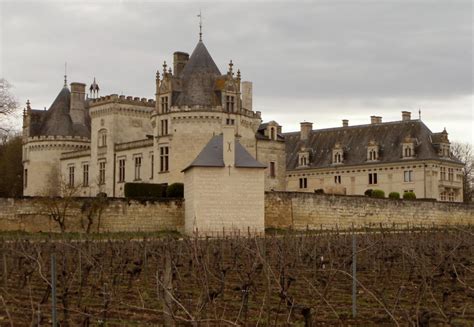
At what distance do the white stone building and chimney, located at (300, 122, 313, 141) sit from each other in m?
0.07

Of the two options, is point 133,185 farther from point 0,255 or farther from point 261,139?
point 0,255

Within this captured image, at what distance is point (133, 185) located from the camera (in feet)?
122

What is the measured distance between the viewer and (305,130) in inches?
2350

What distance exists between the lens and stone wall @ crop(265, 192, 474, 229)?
111ft

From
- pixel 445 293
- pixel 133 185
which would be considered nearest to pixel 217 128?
pixel 133 185

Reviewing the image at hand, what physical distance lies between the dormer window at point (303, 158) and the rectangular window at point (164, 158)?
19.0 meters

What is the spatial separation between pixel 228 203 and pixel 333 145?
26631 millimetres

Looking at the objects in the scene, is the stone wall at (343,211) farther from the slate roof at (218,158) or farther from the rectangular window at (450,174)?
the rectangular window at (450,174)

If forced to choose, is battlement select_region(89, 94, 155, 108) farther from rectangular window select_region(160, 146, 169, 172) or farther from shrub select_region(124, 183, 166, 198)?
shrub select_region(124, 183, 166, 198)

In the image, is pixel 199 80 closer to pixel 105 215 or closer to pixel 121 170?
pixel 121 170

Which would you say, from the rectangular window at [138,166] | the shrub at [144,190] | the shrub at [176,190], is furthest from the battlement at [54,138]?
the shrub at [176,190]

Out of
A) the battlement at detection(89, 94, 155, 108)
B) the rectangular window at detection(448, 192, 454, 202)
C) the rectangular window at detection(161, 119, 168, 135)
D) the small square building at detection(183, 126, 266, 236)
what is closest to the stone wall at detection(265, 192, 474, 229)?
the small square building at detection(183, 126, 266, 236)

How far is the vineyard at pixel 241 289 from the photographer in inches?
379

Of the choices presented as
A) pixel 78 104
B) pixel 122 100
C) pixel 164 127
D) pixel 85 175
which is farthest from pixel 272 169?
pixel 78 104
